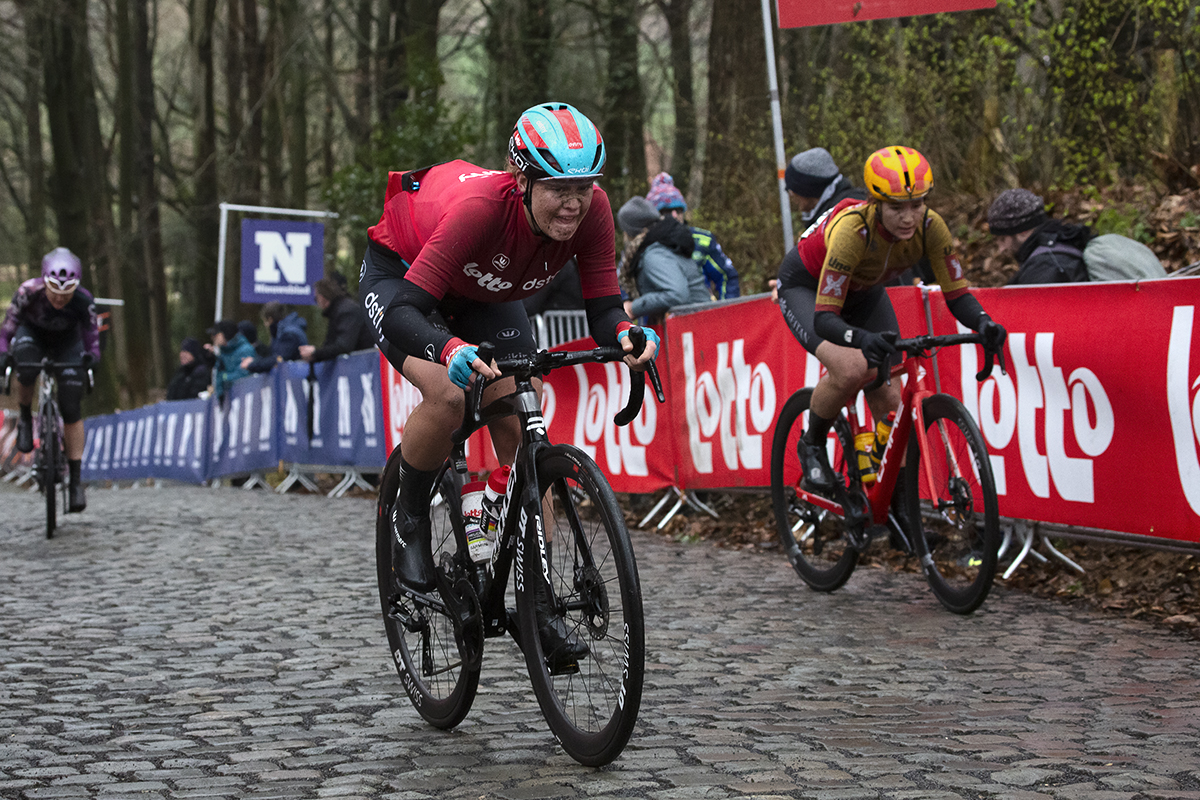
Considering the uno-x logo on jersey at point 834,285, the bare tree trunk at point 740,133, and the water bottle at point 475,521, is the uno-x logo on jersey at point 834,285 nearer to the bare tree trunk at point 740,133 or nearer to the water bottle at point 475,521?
the water bottle at point 475,521

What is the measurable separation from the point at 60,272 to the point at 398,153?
12.2 m

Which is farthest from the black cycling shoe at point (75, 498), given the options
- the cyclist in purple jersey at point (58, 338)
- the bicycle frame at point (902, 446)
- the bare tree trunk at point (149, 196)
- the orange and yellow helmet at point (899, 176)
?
the bare tree trunk at point (149, 196)

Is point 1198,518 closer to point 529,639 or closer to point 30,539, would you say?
point 529,639

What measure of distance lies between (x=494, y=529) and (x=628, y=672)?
33.6 inches

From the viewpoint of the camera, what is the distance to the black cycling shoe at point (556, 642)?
434 cm

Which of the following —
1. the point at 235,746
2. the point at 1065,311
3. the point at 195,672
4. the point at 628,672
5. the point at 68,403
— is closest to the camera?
the point at 628,672

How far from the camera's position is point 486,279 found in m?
4.75

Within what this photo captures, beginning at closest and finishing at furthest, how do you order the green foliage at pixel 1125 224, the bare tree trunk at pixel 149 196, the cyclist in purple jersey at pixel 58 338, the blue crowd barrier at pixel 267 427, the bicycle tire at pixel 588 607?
1. the bicycle tire at pixel 588 607
2. the green foliage at pixel 1125 224
3. the cyclist in purple jersey at pixel 58 338
4. the blue crowd barrier at pixel 267 427
5. the bare tree trunk at pixel 149 196

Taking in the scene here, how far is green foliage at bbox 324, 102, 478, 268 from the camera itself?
22.3 m

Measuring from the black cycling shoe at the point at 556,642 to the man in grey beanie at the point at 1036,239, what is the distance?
5.09m

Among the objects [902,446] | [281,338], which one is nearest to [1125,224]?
[902,446]

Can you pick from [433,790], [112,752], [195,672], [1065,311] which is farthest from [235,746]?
[1065,311]

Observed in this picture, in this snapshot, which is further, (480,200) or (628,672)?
(480,200)

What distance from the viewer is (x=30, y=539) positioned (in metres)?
11.6
